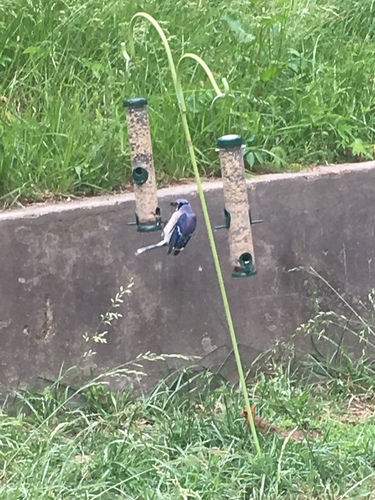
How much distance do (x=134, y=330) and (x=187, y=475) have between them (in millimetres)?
835

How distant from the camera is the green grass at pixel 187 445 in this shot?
8.39 ft

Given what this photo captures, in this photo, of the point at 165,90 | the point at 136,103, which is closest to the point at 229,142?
the point at 136,103

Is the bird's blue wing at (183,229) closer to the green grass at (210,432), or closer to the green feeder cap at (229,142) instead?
the green feeder cap at (229,142)

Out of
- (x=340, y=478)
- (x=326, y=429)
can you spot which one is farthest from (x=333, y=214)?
(x=340, y=478)

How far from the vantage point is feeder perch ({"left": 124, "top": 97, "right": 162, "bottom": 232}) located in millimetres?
2771

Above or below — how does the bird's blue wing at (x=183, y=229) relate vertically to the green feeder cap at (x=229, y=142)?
below

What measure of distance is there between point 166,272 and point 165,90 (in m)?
1.01

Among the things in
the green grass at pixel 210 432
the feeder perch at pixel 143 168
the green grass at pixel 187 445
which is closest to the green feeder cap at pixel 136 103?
the feeder perch at pixel 143 168

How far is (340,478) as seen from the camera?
2.62m

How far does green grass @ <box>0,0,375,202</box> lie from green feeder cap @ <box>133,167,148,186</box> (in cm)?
60

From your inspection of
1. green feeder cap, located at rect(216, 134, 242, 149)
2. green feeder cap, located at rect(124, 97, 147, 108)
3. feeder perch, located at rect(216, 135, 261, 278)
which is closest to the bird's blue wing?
feeder perch, located at rect(216, 135, 261, 278)

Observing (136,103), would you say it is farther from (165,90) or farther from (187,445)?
(187,445)

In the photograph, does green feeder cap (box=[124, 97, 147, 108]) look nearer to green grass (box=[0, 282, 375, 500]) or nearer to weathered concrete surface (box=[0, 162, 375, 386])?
weathered concrete surface (box=[0, 162, 375, 386])

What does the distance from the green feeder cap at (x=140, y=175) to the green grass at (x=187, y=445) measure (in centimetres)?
93
